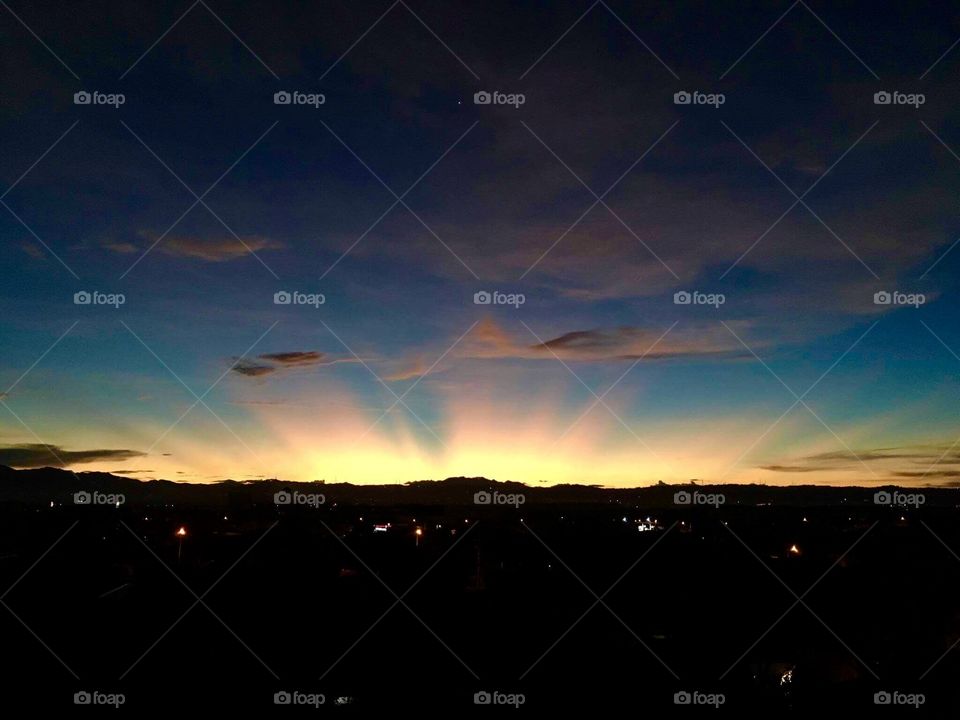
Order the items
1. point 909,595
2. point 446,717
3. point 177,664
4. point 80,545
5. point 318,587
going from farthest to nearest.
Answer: point 80,545
point 909,595
point 318,587
point 177,664
point 446,717

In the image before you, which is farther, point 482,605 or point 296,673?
point 482,605

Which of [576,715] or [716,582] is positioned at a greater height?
[716,582]

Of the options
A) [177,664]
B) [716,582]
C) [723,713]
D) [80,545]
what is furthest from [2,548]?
[723,713]

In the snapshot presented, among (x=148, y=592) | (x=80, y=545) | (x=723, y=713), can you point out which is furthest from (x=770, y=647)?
(x=80, y=545)

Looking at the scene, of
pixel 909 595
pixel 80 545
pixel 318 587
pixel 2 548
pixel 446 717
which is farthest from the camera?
pixel 2 548

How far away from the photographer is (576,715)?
822 centimetres

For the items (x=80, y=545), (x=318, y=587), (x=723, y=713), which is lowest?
(x=723, y=713)

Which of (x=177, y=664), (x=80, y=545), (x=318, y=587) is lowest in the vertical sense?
(x=177, y=664)

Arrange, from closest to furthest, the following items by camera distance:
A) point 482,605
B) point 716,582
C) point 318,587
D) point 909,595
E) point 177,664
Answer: point 177,664
point 482,605
point 318,587
point 909,595
point 716,582

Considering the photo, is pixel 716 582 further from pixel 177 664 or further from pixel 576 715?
pixel 177 664

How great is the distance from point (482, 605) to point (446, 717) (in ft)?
19.5

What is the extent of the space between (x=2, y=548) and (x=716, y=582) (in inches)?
827

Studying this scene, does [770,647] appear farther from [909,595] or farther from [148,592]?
[148,592]

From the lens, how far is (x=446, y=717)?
7.84m
